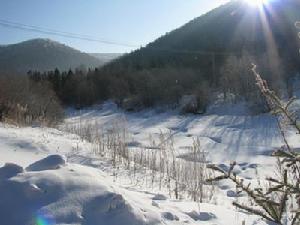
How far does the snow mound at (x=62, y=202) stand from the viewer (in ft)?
Result: 12.8

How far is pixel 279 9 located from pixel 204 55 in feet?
41.2

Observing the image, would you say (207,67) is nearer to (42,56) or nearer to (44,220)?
(44,220)

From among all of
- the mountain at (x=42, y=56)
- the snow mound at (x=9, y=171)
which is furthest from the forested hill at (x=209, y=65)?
the mountain at (x=42, y=56)

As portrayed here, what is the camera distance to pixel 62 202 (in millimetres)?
4066

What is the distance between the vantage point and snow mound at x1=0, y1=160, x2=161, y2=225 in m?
3.90

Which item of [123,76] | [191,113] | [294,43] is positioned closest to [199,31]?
[123,76]

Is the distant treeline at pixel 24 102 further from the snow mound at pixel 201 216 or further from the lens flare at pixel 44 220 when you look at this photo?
the lens flare at pixel 44 220

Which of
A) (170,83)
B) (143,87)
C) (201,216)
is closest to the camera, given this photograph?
(201,216)

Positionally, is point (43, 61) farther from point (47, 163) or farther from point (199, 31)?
point (47, 163)

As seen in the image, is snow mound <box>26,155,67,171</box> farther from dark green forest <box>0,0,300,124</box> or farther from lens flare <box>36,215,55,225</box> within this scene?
dark green forest <box>0,0,300,124</box>

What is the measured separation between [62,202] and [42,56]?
532ft

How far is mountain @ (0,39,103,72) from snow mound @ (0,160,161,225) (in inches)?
5704

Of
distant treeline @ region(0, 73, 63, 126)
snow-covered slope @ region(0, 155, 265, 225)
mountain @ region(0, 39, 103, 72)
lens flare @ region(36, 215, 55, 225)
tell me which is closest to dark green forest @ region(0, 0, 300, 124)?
distant treeline @ region(0, 73, 63, 126)

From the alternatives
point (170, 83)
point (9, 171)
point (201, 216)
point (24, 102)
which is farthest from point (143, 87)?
point (9, 171)
